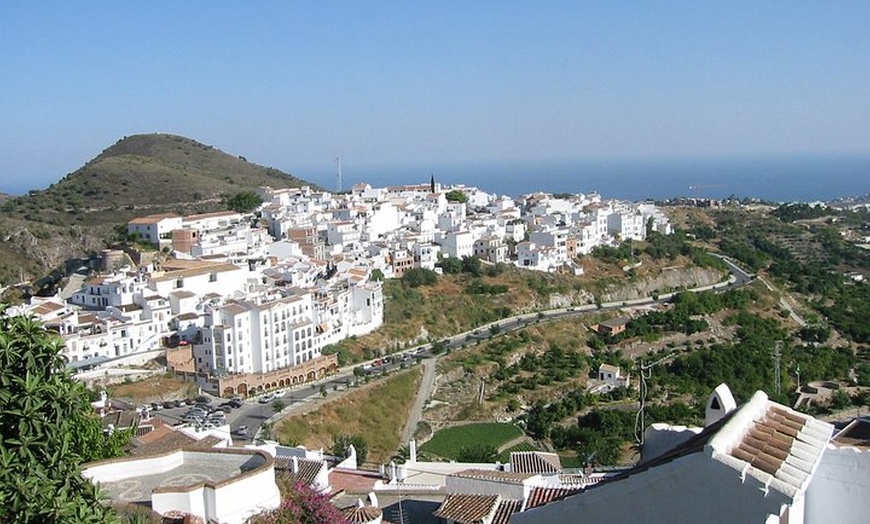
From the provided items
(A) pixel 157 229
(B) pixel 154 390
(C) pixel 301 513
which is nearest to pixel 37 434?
(C) pixel 301 513

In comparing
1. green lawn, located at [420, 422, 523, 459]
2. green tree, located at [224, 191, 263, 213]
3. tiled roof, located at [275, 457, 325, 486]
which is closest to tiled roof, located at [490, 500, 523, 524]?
tiled roof, located at [275, 457, 325, 486]

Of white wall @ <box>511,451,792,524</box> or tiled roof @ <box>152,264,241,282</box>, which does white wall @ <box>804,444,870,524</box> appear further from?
tiled roof @ <box>152,264,241,282</box>

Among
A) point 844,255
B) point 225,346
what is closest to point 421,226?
point 225,346

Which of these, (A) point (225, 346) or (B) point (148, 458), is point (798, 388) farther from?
(B) point (148, 458)

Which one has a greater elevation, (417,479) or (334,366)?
(417,479)

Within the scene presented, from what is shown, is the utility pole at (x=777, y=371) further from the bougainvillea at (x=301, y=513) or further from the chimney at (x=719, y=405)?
the chimney at (x=719, y=405)

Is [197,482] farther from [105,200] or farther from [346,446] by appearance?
[105,200]
